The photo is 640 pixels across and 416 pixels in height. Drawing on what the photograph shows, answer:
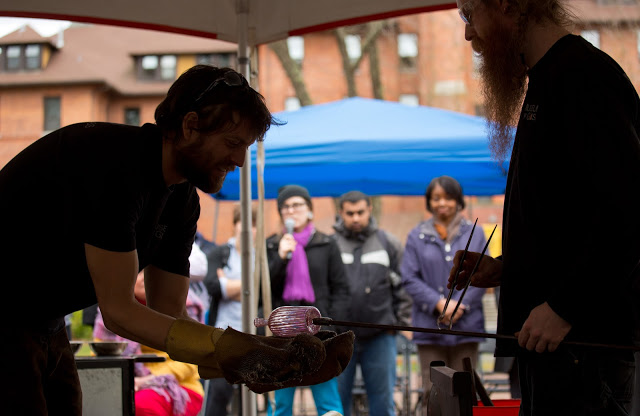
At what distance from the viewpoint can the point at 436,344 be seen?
5172mm

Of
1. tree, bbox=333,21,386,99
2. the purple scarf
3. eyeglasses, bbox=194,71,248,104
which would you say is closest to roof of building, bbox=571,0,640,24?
tree, bbox=333,21,386,99

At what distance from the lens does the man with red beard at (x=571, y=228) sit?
5.83 ft

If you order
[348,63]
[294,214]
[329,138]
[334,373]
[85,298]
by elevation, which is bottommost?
[334,373]

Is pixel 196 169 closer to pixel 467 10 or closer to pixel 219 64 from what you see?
pixel 467 10

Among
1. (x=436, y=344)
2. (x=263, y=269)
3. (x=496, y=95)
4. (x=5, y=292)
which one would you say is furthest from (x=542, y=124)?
(x=436, y=344)

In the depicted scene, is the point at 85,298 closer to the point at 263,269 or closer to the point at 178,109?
the point at 178,109

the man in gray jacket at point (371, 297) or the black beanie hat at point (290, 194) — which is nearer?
the man in gray jacket at point (371, 297)

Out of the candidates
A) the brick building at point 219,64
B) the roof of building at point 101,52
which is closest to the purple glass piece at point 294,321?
the brick building at point 219,64

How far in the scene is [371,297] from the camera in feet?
18.6

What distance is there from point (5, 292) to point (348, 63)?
18617mm

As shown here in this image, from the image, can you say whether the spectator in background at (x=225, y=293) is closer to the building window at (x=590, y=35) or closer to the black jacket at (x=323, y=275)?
the black jacket at (x=323, y=275)

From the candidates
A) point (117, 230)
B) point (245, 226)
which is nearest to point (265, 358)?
point (117, 230)

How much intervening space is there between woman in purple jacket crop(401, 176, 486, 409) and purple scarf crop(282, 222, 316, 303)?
0.71m

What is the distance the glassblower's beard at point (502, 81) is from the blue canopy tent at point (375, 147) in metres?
3.98
